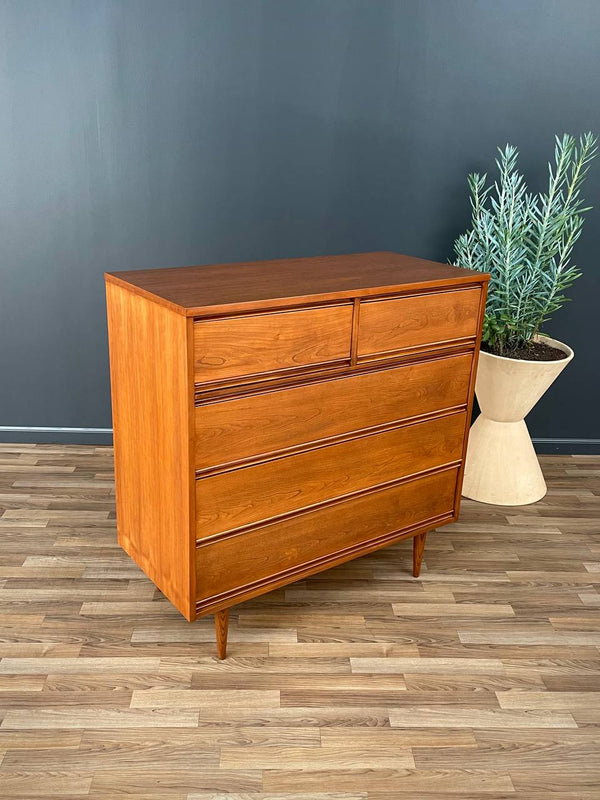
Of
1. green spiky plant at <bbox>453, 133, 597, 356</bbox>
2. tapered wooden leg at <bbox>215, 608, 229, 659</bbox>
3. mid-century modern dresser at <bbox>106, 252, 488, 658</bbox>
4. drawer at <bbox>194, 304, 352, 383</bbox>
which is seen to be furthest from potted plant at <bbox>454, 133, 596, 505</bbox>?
tapered wooden leg at <bbox>215, 608, 229, 659</bbox>

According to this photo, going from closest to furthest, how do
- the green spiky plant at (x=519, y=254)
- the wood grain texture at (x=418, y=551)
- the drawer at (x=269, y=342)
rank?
the drawer at (x=269, y=342)
the wood grain texture at (x=418, y=551)
the green spiky plant at (x=519, y=254)

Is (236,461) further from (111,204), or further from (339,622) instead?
(111,204)

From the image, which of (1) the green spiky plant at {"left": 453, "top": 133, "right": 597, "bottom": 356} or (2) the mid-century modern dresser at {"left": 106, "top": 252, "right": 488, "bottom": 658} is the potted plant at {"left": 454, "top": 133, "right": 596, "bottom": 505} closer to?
(1) the green spiky plant at {"left": 453, "top": 133, "right": 597, "bottom": 356}

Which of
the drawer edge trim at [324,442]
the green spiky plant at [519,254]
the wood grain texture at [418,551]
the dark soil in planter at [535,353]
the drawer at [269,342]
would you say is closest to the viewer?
the drawer at [269,342]

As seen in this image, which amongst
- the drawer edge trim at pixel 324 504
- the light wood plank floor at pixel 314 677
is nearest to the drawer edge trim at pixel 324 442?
the drawer edge trim at pixel 324 504

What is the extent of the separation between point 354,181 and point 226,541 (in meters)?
1.88

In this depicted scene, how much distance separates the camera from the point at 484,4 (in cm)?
301

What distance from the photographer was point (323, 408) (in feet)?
6.54

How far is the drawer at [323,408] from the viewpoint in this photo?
1.81 m

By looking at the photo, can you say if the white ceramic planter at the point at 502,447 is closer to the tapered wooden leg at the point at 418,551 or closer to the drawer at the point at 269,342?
the tapered wooden leg at the point at 418,551

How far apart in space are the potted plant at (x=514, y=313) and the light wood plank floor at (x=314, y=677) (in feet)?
1.05

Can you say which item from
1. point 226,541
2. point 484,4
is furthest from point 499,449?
point 484,4

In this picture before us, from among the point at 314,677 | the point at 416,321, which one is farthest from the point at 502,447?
the point at 314,677

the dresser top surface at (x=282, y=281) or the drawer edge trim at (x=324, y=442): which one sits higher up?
the dresser top surface at (x=282, y=281)
